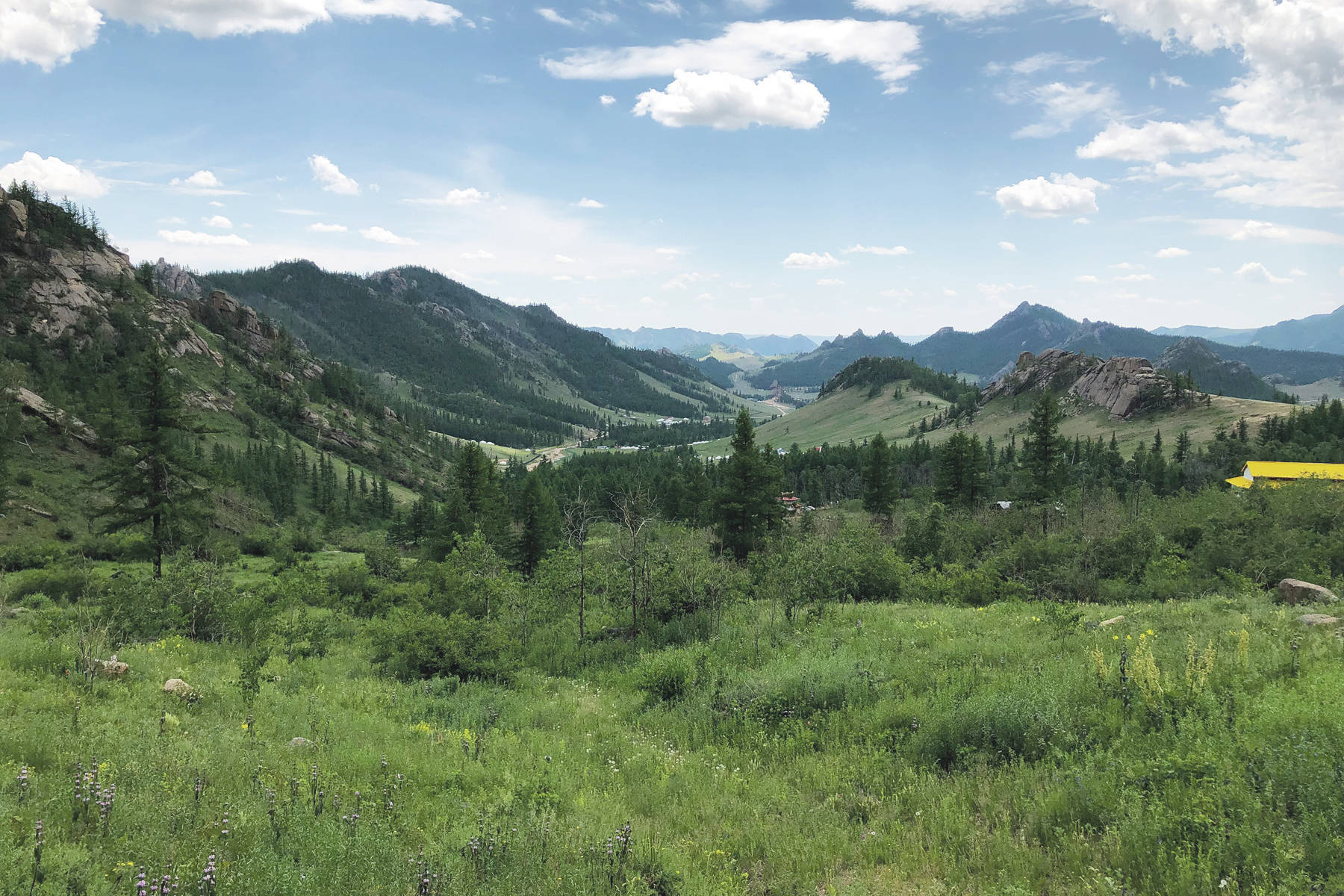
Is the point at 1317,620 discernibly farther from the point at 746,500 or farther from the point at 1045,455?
the point at 1045,455

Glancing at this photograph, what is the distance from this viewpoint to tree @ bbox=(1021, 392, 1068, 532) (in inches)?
2372

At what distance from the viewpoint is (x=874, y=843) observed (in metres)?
7.84

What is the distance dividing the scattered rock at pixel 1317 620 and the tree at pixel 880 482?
67773 millimetres

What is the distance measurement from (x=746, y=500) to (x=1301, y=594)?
1270 inches

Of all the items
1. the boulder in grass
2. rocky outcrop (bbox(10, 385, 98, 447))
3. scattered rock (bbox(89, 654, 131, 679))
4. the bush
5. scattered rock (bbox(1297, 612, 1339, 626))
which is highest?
rocky outcrop (bbox(10, 385, 98, 447))

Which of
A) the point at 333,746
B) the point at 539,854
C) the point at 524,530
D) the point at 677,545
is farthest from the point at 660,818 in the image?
the point at 524,530

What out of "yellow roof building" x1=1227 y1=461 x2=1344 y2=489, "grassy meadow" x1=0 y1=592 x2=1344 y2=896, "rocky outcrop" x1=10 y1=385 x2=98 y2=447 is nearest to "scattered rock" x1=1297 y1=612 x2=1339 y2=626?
"grassy meadow" x1=0 y1=592 x2=1344 y2=896

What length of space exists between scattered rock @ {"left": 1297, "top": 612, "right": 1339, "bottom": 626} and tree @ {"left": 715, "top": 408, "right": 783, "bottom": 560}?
112ft

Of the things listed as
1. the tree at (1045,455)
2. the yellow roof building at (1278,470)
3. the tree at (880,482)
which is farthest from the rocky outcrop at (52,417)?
the yellow roof building at (1278,470)

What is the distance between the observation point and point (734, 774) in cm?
1028

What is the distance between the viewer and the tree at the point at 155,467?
32156 mm

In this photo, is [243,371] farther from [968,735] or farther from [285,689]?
[968,735]

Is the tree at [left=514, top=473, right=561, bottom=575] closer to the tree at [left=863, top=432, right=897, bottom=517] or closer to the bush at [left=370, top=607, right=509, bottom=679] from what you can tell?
the bush at [left=370, top=607, right=509, bottom=679]

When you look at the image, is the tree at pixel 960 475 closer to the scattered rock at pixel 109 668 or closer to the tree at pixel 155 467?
the tree at pixel 155 467
